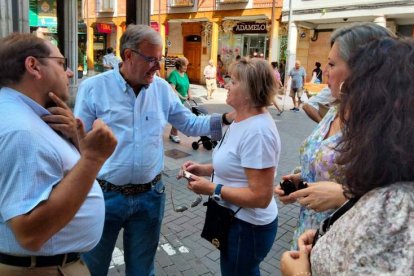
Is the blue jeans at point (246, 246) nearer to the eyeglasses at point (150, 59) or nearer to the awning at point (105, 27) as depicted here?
the eyeglasses at point (150, 59)

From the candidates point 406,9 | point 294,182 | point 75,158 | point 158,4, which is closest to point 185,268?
point 294,182

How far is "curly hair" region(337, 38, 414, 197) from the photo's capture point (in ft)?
3.24

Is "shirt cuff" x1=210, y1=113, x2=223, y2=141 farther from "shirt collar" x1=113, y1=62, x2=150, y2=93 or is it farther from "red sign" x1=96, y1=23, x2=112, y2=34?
"red sign" x1=96, y1=23, x2=112, y2=34

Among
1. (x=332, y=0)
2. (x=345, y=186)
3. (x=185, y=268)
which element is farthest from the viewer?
(x=332, y=0)

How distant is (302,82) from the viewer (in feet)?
47.3

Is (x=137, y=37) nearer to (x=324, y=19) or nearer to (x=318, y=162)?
(x=318, y=162)

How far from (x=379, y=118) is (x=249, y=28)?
73.2 feet

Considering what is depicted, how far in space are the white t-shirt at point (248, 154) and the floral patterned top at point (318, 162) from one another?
0.19 m

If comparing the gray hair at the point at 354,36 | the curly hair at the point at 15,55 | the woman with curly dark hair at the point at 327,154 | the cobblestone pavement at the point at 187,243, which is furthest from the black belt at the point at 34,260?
the cobblestone pavement at the point at 187,243

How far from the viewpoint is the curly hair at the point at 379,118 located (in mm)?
988

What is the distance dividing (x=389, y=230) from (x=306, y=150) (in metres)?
1.17

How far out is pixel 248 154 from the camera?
2.06 m

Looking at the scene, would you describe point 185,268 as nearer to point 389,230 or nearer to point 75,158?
point 75,158

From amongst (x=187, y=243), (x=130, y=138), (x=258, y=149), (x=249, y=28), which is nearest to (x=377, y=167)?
(x=258, y=149)
